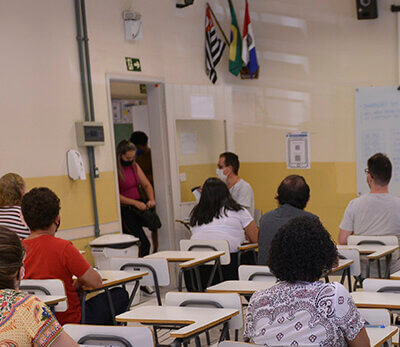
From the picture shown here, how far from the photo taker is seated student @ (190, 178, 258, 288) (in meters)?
5.11

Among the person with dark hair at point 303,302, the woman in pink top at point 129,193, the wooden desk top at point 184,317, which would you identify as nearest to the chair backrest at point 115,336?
the wooden desk top at point 184,317

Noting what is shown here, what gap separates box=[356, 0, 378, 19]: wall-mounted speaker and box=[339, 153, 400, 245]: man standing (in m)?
2.51

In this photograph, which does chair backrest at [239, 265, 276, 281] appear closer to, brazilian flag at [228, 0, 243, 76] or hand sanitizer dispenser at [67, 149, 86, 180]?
hand sanitizer dispenser at [67, 149, 86, 180]

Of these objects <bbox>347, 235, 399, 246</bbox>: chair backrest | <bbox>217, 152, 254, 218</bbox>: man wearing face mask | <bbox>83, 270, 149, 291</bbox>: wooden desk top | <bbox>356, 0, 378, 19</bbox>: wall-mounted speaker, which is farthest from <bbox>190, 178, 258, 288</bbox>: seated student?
<bbox>356, 0, 378, 19</bbox>: wall-mounted speaker

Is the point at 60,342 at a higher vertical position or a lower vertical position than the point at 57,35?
lower

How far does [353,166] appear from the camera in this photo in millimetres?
6922

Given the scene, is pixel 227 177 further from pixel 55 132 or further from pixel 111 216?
pixel 55 132

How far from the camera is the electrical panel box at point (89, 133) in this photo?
6012mm

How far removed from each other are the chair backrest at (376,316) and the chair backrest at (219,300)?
60 centimetres

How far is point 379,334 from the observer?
2.51 m

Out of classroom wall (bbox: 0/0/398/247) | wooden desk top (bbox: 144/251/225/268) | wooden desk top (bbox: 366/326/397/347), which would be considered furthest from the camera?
classroom wall (bbox: 0/0/398/247)

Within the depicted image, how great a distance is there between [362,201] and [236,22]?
3678mm

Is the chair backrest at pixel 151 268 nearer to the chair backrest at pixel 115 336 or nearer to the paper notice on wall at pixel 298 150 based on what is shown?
the chair backrest at pixel 115 336

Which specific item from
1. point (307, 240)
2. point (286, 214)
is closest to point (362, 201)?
point (286, 214)
